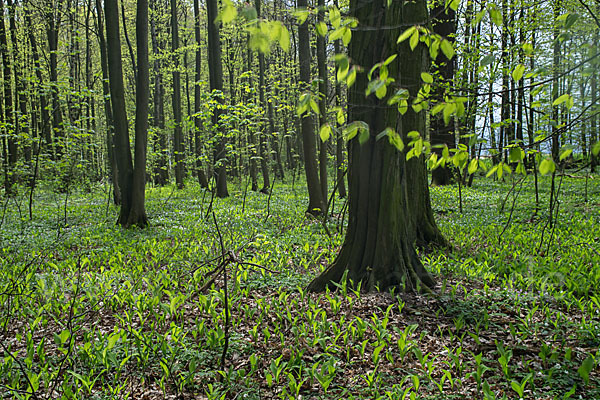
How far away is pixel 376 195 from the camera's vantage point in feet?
14.0

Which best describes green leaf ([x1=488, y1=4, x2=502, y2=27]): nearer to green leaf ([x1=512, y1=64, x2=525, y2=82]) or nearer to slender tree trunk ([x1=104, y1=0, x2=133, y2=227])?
green leaf ([x1=512, y1=64, x2=525, y2=82])

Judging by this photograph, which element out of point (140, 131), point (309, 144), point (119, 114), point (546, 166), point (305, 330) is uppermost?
point (119, 114)

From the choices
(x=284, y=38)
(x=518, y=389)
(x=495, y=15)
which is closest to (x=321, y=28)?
(x=284, y=38)

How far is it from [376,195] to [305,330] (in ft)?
5.68

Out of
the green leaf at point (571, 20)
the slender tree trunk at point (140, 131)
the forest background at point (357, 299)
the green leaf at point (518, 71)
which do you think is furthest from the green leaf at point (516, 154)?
the slender tree trunk at point (140, 131)

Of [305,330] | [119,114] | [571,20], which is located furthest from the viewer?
[119,114]

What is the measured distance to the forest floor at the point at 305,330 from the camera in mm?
2760

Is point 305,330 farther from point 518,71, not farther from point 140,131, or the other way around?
point 140,131

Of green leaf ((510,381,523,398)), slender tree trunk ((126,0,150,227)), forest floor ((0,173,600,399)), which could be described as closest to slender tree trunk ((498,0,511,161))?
forest floor ((0,173,600,399))

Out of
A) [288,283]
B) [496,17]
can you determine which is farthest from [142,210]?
[496,17]

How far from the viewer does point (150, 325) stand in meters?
3.72

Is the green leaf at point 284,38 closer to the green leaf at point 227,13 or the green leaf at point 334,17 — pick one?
the green leaf at point 227,13

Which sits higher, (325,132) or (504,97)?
(504,97)

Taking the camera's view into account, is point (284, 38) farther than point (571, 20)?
No
